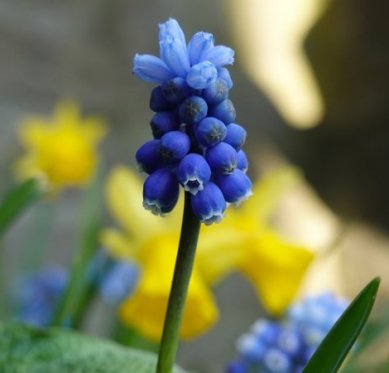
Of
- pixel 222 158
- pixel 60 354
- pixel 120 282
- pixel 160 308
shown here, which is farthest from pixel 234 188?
pixel 120 282

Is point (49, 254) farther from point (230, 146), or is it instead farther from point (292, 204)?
point (230, 146)

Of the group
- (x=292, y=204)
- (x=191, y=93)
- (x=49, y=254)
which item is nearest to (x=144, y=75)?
(x=191, y=93)

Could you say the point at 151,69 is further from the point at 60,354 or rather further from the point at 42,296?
the point at 42,296

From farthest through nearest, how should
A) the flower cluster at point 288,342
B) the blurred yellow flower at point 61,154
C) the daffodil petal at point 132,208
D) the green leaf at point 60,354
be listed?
1. the blurred yellow flower at point 61,154
2. the daffodil petal at point 132,208
3. the flower cluster at point 288,342
4. the green leaf at point 60,354

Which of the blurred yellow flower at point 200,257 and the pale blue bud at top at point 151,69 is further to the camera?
the blurred yellow flower at point 200,257

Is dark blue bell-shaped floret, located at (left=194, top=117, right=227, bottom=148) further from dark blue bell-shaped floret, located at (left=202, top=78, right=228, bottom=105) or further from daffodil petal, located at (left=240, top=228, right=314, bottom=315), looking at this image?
daffodil petal, located at (left=240, top=228, right=314, bottom=315)

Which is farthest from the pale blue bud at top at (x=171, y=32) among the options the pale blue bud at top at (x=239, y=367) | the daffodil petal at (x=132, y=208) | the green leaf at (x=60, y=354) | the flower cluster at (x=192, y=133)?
the daffodil petal at (x=132, y=208)

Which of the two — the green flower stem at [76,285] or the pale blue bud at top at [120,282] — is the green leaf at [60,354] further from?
the pale blue bud at top at [120,282]

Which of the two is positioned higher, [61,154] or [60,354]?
[61,154]

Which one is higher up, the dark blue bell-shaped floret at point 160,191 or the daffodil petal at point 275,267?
the daffodil petal at point 275,267
